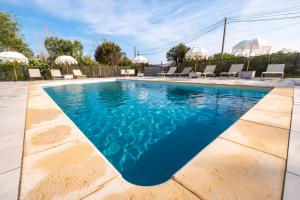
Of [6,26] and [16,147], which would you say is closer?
[16,147]

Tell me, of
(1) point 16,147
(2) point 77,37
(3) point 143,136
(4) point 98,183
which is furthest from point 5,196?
(2) point 77,37

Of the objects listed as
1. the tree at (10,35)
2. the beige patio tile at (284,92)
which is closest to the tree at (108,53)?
the tree at (10,35)

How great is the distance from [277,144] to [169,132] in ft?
5.61

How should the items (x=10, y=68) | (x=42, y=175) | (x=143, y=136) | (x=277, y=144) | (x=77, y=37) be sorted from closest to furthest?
(x=42, y=175) → (x=277, y=144) → (x=143, y=136) → (x=10, y=68) → (x=77, y=37)

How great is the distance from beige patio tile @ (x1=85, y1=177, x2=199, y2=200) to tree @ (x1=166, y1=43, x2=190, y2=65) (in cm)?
2362

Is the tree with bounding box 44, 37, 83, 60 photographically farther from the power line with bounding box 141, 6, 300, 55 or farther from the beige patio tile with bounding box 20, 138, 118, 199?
the beige patio tile with bounding box 20, 138, 118, 199

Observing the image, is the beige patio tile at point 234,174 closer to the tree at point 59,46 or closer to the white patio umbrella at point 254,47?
the white patio umbrella at point 254,47

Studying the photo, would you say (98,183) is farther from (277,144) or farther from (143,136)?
(277,144)

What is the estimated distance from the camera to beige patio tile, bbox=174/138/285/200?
1010mm

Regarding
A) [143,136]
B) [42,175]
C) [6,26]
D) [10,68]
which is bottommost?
[143,136]

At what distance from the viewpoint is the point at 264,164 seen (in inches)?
51.5

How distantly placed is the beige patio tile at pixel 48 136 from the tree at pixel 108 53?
25.0 metres

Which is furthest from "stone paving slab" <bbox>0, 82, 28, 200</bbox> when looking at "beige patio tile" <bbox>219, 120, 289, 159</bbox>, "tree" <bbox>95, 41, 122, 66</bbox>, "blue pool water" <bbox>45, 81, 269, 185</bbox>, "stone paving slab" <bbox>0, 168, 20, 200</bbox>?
"tree" <bbox>95, 41, 122, 66</bbox>

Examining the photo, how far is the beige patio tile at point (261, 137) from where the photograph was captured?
156 centimetres
